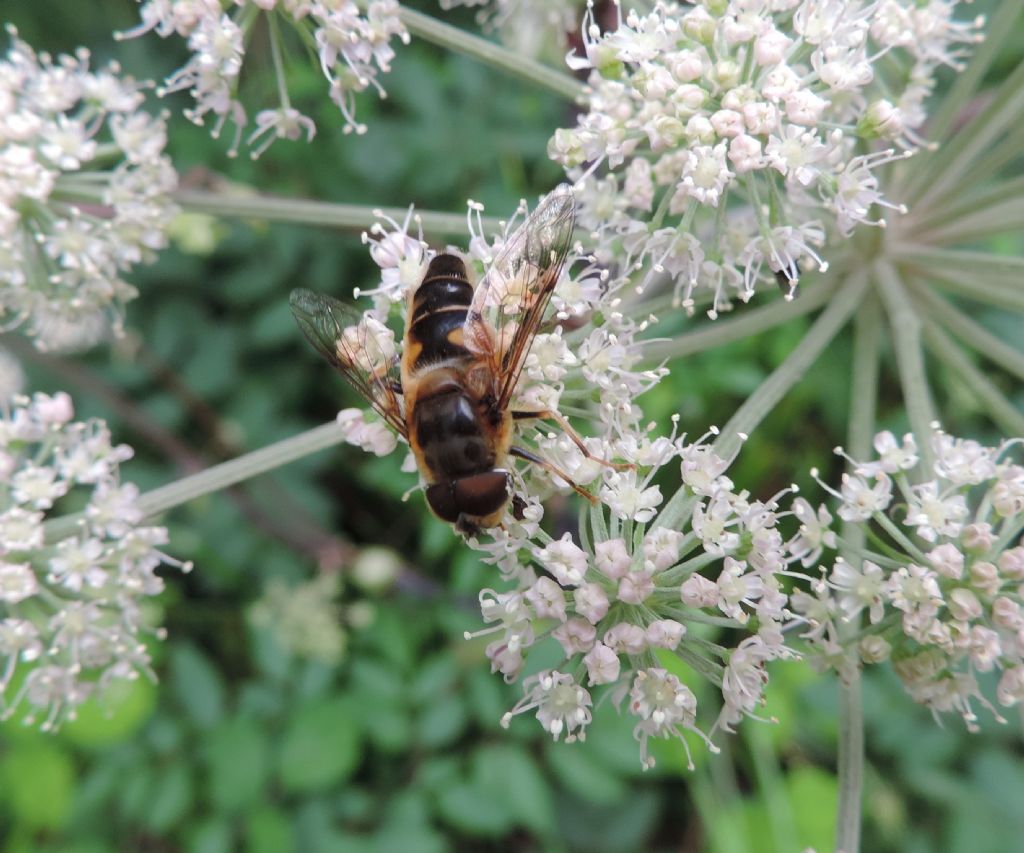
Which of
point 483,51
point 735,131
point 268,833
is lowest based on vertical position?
point 268,833

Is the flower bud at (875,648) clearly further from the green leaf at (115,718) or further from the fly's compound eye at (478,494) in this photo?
the green leaf at (115,718)

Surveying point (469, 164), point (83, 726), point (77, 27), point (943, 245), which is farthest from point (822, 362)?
point (77, 27)

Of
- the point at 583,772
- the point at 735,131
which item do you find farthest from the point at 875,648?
the point at 583,772

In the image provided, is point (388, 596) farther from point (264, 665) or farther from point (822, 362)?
point (822, 362)

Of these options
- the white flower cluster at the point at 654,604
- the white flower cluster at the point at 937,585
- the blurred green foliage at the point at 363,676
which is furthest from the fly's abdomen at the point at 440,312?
the blurred green foliage at the point at 363,676

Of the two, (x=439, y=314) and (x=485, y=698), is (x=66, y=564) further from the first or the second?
(x=485, y=698)

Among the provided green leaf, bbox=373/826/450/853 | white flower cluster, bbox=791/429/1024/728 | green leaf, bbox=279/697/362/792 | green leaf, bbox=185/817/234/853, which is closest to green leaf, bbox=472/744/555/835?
green leaf, bbox=373/826/450/853
